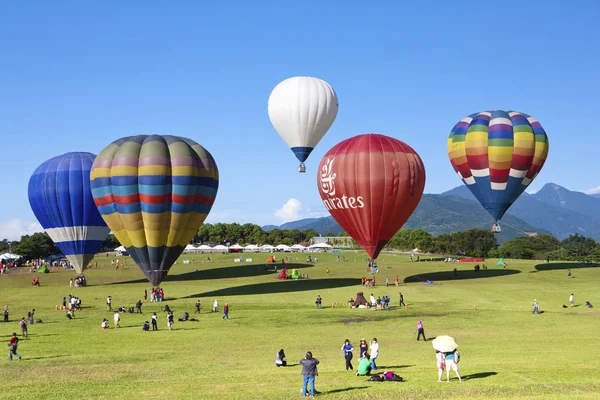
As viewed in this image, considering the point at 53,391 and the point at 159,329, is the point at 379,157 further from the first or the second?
the point at 53,391

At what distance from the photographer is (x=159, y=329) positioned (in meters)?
48.8

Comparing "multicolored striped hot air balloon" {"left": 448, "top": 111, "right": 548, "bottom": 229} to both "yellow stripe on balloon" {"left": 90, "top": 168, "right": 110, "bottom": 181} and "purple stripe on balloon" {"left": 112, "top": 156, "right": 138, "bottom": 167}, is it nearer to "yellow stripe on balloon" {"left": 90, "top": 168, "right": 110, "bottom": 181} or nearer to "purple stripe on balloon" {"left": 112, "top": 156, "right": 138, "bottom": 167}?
"purple stripe on balloon" {"left": 112, "top": 156, "right": 138, "bottom": 167}

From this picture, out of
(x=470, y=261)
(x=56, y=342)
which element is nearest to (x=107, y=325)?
(x=56, y=342)

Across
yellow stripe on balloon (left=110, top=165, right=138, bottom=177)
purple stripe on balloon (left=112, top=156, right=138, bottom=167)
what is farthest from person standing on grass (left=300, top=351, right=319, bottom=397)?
purple stripe on balloon (left=112, top=156, right=138, bottom=167)

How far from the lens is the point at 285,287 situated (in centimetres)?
7725

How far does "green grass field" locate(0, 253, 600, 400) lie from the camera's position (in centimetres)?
2586

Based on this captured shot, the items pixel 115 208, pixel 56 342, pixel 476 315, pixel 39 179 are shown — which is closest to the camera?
pixel 56 342

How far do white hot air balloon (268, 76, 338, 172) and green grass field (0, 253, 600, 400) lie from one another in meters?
19.9

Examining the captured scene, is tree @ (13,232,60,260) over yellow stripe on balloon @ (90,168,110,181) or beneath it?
beneath

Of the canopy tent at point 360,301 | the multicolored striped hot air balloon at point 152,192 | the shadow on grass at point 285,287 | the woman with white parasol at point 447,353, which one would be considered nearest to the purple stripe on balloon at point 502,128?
the shadow on grass at point 285,287

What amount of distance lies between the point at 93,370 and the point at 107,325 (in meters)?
18.7

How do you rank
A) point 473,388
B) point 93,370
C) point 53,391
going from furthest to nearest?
1. point 93,370
2. point 53,391
3. point 473,388

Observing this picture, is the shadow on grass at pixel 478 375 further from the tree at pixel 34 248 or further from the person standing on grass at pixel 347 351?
the tree at pixel 34 248

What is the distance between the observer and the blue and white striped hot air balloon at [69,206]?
276 ft
